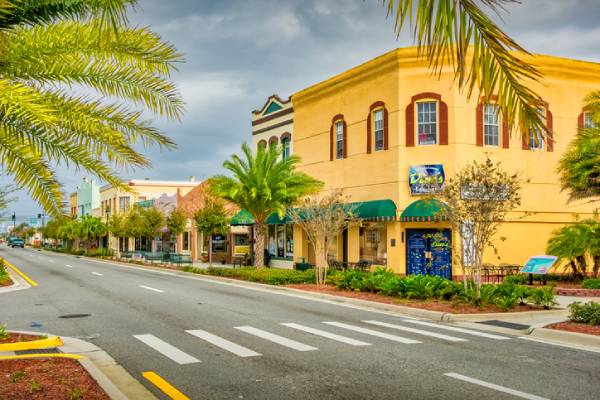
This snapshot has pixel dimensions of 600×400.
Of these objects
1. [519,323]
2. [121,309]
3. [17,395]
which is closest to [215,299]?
[121,309]

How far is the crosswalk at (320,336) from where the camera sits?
10.0m

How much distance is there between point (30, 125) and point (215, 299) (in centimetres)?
1154

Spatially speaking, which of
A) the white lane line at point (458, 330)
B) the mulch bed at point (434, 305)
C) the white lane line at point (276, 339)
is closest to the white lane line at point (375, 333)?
the white lane line at point (458, 330)

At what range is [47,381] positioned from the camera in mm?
7273

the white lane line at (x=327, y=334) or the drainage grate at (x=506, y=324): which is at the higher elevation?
the white lane line at (x=327, y=334)

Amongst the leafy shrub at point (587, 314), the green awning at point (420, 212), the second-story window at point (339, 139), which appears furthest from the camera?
the second-story window at point (339, 139)

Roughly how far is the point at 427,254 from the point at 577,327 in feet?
44.2

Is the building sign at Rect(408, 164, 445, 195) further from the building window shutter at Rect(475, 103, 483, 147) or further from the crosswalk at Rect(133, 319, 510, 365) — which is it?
the crosswalk at Rect(133, 319, 510, 365)

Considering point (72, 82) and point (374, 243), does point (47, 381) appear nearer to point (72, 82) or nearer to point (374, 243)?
point (72, 82)

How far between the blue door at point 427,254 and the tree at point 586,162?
584 centimetres

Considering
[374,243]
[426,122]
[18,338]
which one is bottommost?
[18,338]

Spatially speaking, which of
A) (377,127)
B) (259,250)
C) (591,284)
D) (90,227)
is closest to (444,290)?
(591,284)

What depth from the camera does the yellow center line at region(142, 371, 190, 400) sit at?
23.0ft

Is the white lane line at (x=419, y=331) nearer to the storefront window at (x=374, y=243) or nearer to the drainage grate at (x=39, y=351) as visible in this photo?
the drainage grate at (x=39, y=351)
